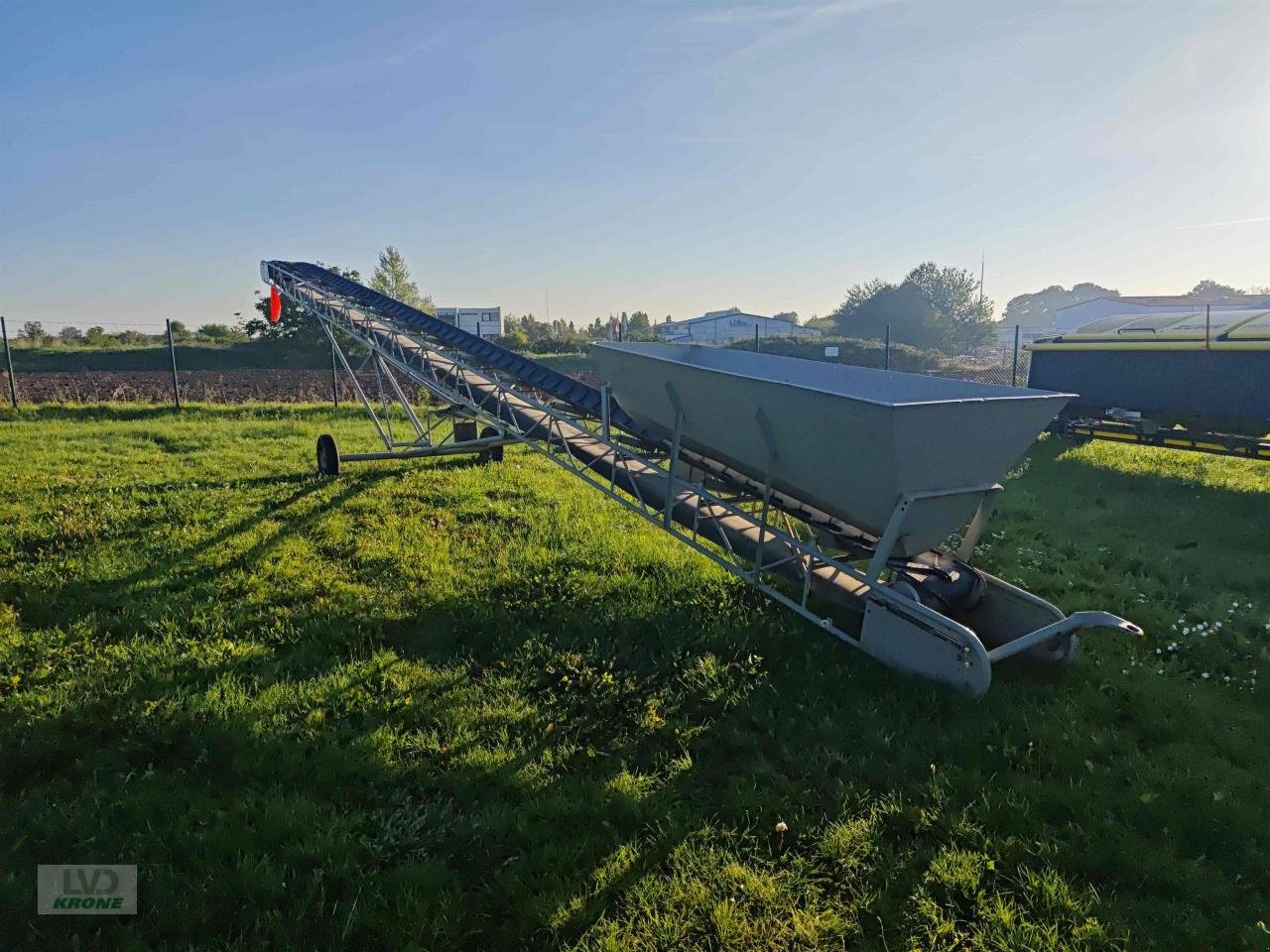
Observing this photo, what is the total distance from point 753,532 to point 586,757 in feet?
7.68

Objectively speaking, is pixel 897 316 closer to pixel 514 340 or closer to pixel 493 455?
pixel 514 340

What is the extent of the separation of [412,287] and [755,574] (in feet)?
→ 144

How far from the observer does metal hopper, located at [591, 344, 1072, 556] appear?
3.52 m

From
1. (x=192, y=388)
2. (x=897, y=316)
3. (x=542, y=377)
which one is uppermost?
(x=897, y=316)

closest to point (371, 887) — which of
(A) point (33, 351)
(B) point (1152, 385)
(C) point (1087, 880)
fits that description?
(C) point (1087, 880)

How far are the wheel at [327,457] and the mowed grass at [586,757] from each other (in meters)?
2.34

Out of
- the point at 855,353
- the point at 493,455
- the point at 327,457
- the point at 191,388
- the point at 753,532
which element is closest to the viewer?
the point at 753,532

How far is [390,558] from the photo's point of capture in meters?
5.97

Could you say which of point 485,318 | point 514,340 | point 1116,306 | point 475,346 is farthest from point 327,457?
point 1116,306

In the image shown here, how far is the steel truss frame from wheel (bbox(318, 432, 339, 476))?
0.33 metres

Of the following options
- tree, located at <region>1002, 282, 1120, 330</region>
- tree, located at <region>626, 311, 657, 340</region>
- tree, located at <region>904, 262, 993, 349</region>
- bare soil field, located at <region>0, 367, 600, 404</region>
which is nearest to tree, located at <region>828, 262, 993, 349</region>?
tree, located at <region>904, 262, 993, 349</region>

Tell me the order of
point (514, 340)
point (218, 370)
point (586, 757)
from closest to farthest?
1. point (586, 757)
2. point (218, 370)
3. point (514, 340)

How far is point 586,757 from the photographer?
3451mm

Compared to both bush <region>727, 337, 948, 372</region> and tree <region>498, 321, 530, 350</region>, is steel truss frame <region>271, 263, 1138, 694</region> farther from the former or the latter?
tree <region>498, 321, 530, 350</region>
